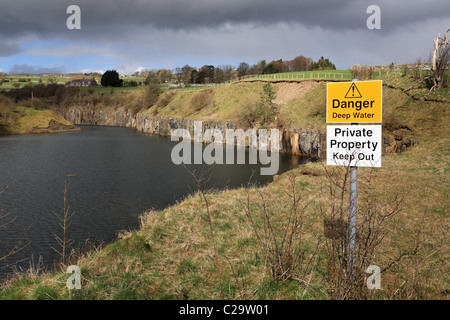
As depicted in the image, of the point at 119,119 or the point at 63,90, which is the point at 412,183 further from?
the point at 63,90

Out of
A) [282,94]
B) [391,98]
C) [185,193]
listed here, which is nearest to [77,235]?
[185,193]

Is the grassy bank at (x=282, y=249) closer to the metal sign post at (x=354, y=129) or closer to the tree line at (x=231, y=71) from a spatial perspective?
the metal sign post at (x=354, y=129)

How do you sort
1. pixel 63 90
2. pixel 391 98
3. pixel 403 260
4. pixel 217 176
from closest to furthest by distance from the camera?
pixel 403 260 < pixel 217 176 < pixel 391 98 < pixel 63 90

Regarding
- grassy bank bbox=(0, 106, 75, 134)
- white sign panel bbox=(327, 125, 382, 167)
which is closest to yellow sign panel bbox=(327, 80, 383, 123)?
white sign panel bbox=(327, 125, 382, 167)

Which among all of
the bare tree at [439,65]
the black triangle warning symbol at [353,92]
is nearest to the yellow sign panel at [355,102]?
the black triangle warning symbol at [353,92]

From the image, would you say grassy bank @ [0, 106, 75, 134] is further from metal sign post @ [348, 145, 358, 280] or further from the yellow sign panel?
metal sign post @ [348, 145, 358, 280]

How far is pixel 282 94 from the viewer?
58.4 m

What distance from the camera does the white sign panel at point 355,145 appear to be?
18.7 feet

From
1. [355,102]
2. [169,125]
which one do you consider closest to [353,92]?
[355,102]

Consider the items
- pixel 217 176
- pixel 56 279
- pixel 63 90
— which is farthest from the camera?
pixel 63 90

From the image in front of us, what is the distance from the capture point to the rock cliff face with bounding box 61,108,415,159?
30.5m

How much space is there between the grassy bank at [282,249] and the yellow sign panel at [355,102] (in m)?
1.15

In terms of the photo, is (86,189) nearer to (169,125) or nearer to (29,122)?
(169,125)
